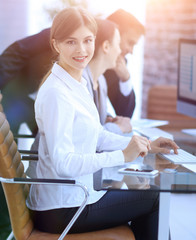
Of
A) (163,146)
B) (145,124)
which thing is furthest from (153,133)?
(163,146)

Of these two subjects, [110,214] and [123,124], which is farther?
[123,124]

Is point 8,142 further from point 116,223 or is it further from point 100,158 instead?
point 116,223

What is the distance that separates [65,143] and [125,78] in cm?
175

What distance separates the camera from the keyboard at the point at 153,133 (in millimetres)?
2551

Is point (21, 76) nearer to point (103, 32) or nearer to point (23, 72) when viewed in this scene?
point (23, 72)

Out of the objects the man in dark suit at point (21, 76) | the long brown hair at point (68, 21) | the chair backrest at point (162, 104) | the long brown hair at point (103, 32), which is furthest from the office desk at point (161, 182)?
the chair backrest at point (162, 104)

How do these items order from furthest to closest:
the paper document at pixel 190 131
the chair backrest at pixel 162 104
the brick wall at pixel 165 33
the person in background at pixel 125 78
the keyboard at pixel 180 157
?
the brick wall at pixel 165 33, the chair backrest at pixel 162 104, the person in background at pixel 125 78, the paper document at pixel 190 131, the keyboard at pixel 180 157

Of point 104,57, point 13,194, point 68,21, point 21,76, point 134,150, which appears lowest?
point 13,194

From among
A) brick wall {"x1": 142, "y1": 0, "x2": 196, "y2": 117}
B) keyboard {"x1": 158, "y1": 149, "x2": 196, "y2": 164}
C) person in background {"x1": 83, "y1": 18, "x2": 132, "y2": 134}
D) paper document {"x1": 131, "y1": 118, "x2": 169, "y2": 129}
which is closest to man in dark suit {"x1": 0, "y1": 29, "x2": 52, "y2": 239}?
person in background {"x1": 83, "y1": 18, "x2": 132, "y2": 134}

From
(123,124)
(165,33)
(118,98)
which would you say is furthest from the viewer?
(165,33)

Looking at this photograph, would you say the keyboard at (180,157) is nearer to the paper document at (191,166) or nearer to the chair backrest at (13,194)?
the paper document at (191,166)

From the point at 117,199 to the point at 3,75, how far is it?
Answer: 1.66 meters

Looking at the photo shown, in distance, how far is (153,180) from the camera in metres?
1.68

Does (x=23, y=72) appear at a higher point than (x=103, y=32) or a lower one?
lower
